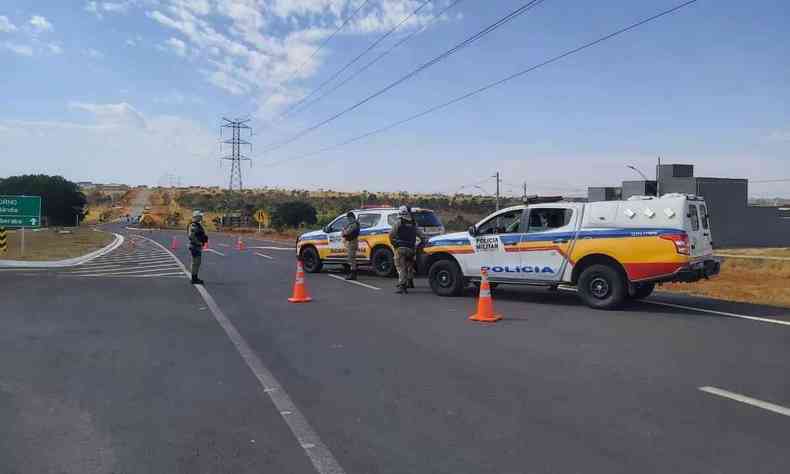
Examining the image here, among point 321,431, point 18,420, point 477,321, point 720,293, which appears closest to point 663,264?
point 477,321

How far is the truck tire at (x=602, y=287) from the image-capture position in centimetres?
1200

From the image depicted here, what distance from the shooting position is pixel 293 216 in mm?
65188

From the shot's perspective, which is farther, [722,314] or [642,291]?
[642,291]

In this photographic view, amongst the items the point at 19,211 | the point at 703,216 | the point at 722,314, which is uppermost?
the point at 703,216

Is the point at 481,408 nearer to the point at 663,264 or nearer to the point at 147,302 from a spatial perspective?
the point at 663,264

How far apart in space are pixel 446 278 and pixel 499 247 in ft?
4.67

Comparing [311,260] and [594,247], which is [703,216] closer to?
[594,247]

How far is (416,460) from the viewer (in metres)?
4.83

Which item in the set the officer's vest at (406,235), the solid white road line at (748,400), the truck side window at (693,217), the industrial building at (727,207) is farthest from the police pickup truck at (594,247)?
the industrial building at (727,207)

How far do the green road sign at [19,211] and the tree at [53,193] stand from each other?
54490 millimetres

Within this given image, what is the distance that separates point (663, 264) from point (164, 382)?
8.28 metres

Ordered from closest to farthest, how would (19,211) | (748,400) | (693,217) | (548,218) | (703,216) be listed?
(748,400) < (693,217) < (703,216) < (548,218) < (19,211)

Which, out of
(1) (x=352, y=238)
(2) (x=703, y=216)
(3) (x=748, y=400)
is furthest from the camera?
(1) (x=352, y=238)

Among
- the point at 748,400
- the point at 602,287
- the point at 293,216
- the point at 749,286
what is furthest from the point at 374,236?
the point at 293,216
